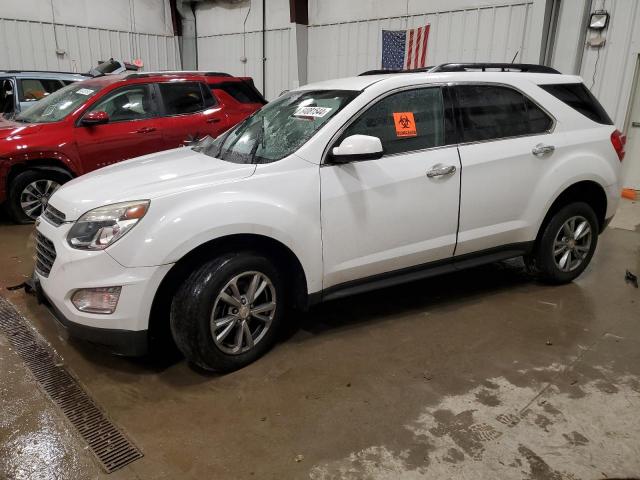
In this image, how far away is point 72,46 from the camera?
10.4 m

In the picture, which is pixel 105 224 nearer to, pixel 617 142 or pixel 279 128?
pixel 279 128

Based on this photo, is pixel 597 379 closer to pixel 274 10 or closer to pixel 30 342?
pixel 30 342

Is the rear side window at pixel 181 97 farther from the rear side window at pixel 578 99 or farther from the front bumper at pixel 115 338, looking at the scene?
the rear side window at pixel 578 99

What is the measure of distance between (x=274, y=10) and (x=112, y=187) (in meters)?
8.80

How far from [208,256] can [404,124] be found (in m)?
1.46

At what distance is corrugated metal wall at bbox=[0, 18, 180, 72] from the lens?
959 cm

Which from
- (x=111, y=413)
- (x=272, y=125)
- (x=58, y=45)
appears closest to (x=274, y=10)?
(x=58, y=45)

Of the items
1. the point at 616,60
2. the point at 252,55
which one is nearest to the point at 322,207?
the point at 616,60

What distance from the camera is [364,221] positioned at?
2959mm

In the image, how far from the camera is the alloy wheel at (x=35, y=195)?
550 cm

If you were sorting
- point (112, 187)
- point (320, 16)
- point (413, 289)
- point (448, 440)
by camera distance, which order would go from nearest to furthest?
point (448, 440) < point (112, 187) < point (413, 289) < point (320, 16)

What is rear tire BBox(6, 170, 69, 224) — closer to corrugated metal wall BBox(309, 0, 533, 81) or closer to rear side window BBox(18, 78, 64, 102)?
rear side window BBox(18, 78, 64, 102)

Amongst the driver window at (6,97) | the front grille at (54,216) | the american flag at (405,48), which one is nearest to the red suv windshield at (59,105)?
the driver window at (6,97)

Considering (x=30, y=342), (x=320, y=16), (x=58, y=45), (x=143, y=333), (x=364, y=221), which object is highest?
(x=320, y=16)
